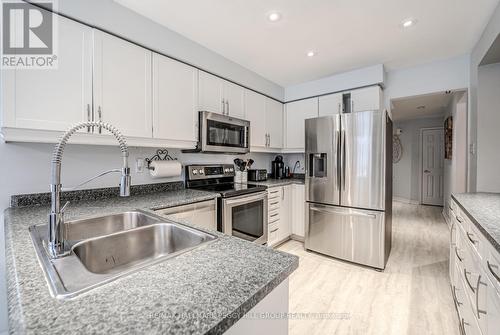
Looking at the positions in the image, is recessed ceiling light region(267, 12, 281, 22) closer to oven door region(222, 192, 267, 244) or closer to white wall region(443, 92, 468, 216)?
oven door region(222, 192, 267, 244)

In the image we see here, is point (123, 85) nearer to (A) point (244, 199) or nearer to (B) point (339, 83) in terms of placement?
(A) point (244, 199)

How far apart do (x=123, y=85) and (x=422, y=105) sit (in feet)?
17.0

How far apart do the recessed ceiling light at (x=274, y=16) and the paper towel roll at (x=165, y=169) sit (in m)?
1.57

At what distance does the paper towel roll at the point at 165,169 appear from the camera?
2.18m

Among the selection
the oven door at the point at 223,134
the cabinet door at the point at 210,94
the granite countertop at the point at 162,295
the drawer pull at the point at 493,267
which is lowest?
the drawer pull at the point at 493,267

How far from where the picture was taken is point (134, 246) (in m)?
1.15

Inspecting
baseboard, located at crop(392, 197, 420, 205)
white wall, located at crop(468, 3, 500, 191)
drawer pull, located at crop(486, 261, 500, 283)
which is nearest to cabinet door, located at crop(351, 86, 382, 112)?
white wall, located at crop(468, 3, 500, 191)

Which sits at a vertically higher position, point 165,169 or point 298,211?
point 165,169

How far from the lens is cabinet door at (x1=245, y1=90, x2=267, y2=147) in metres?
3.06

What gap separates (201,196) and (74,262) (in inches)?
50.9

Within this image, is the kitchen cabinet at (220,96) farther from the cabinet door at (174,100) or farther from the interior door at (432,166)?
the interior door at (432,166)

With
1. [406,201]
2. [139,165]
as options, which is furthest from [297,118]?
[406,201]

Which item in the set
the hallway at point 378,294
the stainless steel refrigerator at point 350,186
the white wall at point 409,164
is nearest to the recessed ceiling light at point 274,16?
the stainless steel refrigerator at point 350,186

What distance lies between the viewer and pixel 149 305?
51 cm
